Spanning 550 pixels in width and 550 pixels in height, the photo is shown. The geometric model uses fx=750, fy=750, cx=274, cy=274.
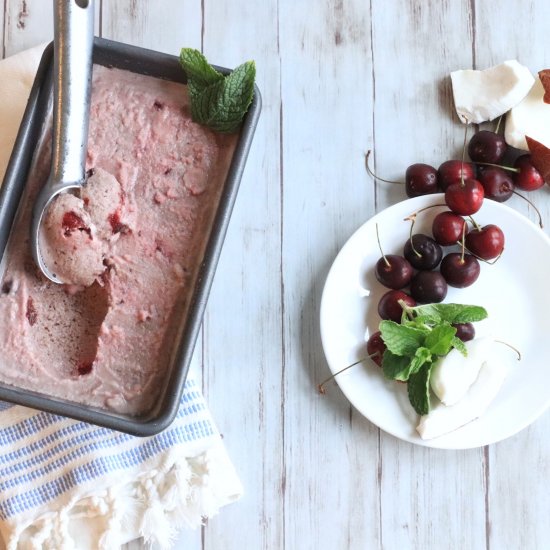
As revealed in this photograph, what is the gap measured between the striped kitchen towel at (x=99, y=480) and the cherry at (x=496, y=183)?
31.2 inches

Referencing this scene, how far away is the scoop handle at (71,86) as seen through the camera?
52.1 inches

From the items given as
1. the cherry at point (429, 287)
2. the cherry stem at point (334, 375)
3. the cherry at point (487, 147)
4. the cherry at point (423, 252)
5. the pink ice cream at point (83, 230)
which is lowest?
the cherry stem at point (334, 375)

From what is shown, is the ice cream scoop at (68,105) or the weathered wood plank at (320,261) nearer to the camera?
the ice cream scoop at (68,105)

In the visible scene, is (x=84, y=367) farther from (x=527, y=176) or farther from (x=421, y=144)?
(x=527, y=176)

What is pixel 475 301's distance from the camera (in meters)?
1.70

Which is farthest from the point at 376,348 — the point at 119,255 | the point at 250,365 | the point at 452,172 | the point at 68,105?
the point at 68,105

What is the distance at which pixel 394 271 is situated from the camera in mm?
1625

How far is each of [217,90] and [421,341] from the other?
0.67 metres

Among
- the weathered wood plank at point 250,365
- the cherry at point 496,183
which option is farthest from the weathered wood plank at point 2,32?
the cherry at point 496,183

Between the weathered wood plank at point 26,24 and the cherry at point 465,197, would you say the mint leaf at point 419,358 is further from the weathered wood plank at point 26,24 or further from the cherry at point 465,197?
the weathered wood plank at point 26,24

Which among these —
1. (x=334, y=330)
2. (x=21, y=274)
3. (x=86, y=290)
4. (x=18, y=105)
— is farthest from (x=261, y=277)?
(x=18, y=105)

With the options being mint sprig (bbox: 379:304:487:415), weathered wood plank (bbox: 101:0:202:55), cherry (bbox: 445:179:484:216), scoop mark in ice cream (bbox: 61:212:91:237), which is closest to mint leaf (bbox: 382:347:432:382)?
mint sprig (bbox: 379:304:487:415)

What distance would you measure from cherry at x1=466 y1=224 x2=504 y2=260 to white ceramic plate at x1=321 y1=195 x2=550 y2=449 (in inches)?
1.8

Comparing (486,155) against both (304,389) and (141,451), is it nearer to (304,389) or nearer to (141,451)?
(304,389)
